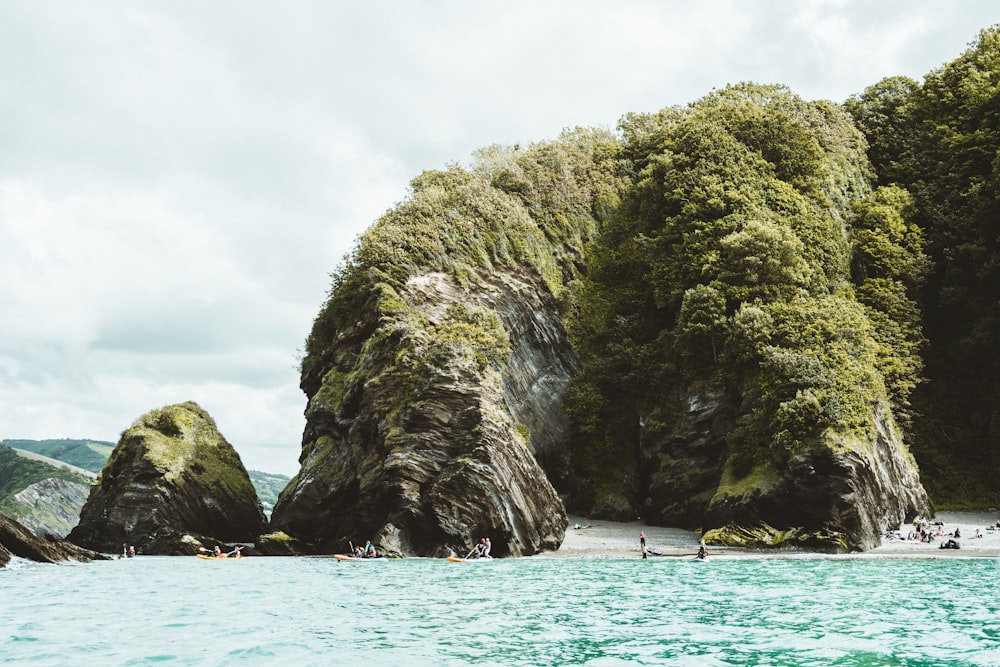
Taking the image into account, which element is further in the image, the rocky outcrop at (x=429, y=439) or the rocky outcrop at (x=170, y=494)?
the rocky outcrop at (x=170, y=494)

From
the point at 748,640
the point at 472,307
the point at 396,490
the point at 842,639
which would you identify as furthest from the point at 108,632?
the point at 472,307

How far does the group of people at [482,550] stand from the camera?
39906 mm

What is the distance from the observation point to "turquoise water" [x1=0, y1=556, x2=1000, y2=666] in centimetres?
1505

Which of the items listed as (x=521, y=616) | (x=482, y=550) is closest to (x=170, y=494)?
(x=482, y=550)

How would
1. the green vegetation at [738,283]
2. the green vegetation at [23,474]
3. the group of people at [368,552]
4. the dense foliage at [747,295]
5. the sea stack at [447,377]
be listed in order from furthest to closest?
the green vegetation at [23,474]
the green vegetation at [738,283]
the dense foliage at [747,295]
the sea stack at [447,377]
the group of people at [368,552]

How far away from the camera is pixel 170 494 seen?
53938 mm

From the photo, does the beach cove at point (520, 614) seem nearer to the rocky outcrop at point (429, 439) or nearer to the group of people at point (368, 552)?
the group of people at point (368, 552)

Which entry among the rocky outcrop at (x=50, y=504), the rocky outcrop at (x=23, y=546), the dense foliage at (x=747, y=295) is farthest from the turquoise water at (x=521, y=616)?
the rocky outcrop at (x=50, y=504)

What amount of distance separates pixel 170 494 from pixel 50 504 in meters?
79.6

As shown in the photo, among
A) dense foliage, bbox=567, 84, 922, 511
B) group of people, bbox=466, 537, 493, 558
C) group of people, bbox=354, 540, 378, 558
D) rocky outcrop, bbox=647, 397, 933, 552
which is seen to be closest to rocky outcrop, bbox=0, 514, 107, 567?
group of people, bbox=354, 540, 378, 558

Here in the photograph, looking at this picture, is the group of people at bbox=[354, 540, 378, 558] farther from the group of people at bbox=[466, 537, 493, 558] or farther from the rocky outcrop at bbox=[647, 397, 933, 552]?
the rocky outcrop at bbox=[647, 397, 933, 552]

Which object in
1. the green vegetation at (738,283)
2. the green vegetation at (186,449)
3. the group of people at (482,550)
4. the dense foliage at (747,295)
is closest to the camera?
the group of people at (482,550)

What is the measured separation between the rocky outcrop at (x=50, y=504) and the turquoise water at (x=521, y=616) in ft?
302

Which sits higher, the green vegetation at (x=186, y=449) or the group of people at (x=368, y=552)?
the green vegetation at (x=186, y=449)
